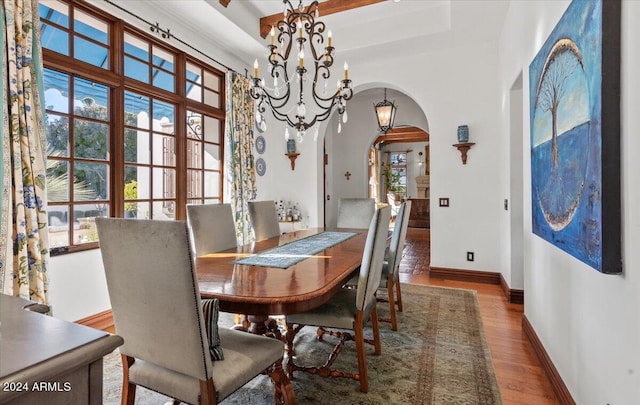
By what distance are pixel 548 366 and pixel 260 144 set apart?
4.22 m

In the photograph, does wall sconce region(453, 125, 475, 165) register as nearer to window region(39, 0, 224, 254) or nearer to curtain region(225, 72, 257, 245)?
curtain region(225, 72, 257, 245)

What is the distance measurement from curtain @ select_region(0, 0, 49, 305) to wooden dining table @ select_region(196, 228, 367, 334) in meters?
1.14

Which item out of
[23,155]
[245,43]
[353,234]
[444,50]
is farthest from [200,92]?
[444,50]

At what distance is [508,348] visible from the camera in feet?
7.88

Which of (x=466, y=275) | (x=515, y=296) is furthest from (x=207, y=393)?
(x=466, y=275)

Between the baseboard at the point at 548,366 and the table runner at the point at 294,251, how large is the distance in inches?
60.7

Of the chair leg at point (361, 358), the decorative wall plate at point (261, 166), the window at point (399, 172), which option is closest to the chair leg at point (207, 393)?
the chair leg at point (361, 358)

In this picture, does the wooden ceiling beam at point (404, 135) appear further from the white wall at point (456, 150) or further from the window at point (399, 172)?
the white wall at point (456, 150)

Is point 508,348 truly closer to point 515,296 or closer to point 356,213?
point 515,296

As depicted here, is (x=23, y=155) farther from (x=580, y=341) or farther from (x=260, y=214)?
(x=580, y=341)

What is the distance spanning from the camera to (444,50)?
423cm

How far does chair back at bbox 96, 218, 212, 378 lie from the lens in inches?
45.6

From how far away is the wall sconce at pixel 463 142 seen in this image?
403 centimetres

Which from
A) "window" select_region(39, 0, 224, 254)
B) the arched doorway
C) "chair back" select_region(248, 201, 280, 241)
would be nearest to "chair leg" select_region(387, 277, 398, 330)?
"chair back" select_region(248, 201, 280, 241)
